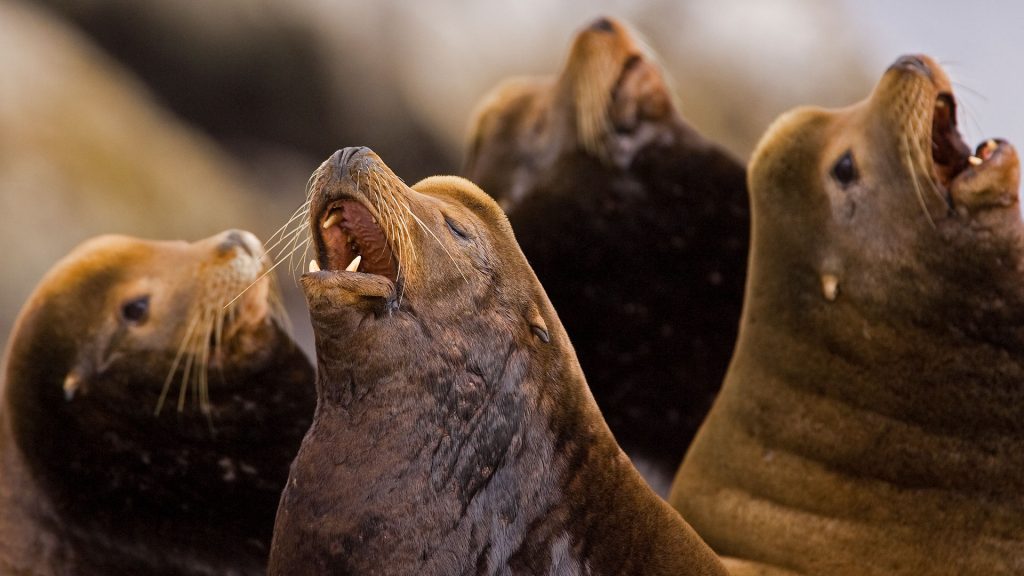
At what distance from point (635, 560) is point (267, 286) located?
1960 mm

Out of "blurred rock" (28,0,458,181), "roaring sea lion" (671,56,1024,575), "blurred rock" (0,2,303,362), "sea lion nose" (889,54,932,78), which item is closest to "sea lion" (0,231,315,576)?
"roaring sea lion" (671,56,1024,575)

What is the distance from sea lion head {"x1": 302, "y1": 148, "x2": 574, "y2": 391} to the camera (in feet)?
8.93

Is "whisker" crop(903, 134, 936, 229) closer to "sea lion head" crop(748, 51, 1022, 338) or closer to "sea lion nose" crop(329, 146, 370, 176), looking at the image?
"sea lion head" crop(748, 51, 1022, 338)

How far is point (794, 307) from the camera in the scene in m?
3.88

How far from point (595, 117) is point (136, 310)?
A: 76.0 inches

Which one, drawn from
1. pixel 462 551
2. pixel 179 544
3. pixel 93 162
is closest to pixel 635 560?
pixel 462 551

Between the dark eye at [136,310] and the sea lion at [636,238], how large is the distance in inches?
58.1

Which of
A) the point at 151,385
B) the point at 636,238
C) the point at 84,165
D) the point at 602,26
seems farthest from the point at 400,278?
the point at 84,165

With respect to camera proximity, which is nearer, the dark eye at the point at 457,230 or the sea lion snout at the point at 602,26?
the dark eye at the point at 457,230

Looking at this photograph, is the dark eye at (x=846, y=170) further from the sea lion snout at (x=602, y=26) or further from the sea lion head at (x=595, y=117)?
the sea lion snout at (x=602, y=26)

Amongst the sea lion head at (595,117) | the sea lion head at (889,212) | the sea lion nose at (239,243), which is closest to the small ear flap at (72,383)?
the sea lion nose at (239,243)

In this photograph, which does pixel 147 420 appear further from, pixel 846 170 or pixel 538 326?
pixel 846 170

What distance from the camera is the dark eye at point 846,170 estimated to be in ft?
12.7

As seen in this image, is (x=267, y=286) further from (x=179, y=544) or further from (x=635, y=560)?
(x=635, y=560)
